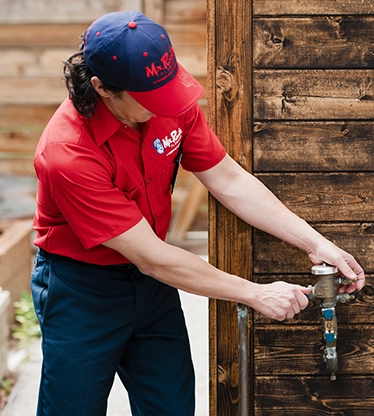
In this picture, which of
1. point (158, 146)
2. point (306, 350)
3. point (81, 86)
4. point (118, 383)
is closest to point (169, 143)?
point (158, 146)

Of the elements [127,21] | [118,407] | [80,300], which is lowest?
[118,407]

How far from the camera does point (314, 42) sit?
1.93m

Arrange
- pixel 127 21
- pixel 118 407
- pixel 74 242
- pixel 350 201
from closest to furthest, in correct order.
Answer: pixel 127 21 → pixel 74 242 → pixel 350 201 → pixel 118 407

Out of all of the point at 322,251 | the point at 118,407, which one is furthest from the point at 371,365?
the point at 118,407

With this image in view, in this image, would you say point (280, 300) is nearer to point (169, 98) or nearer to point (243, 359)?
point (243, 359)

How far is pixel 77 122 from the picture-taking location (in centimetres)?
175

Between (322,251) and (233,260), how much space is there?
10.8 inches

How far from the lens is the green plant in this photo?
4072 mm

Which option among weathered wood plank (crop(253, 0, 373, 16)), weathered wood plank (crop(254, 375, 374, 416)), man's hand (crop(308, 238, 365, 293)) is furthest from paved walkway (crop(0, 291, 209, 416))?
weathered wood plank (crop(253, 0, 373, 16))

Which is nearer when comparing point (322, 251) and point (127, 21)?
point (127, 21)

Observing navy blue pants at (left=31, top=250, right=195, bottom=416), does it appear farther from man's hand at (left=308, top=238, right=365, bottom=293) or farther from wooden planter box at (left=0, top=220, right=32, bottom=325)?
wooden planter box at (left=0, top=220, right=32, bottom=325)

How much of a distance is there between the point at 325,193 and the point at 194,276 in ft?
1.63

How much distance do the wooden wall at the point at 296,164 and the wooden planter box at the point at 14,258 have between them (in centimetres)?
226

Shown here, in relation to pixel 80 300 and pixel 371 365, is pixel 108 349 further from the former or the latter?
pixel 371 365
